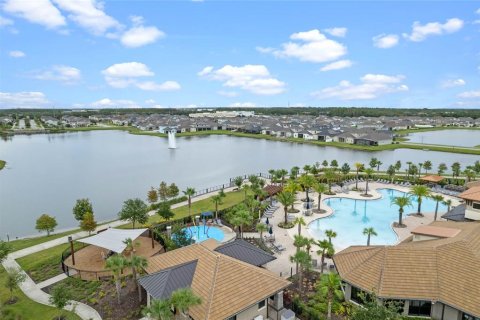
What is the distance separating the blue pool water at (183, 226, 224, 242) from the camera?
36.7 m

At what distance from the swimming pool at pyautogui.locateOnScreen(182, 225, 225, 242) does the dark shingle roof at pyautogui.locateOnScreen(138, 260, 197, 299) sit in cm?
1397

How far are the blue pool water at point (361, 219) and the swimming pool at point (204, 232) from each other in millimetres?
10703

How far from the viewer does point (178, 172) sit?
70562mm

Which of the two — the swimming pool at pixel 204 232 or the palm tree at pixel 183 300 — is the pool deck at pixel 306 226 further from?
the palm tree at pixel 183 300

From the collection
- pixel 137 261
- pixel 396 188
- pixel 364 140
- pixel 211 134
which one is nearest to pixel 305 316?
pixel 137 261

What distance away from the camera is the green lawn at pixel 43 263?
1085 inches

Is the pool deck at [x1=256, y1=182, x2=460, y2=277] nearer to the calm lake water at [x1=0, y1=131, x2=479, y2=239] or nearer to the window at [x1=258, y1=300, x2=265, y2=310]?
the window at [x1=258, y1=300, x2=265, y2=310]

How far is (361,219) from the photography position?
43906 mm

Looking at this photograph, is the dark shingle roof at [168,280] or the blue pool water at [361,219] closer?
the dark shingle roof at [168,280]

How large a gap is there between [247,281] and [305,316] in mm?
4545

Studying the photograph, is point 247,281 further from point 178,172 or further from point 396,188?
point 178,172

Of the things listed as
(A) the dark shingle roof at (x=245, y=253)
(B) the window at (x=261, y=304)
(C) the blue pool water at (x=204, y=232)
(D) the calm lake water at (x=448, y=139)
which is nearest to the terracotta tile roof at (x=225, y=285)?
(B) the window at (x=261, y=304)

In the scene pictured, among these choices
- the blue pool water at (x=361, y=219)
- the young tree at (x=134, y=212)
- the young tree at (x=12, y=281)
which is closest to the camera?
the young tree at (x=12, y=281)

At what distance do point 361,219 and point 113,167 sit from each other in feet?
188
